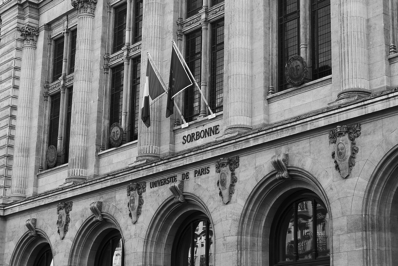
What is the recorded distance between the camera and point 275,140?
31.9m

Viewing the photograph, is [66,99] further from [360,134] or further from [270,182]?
[360,134]

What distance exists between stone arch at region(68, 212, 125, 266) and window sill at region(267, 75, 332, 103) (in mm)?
12298

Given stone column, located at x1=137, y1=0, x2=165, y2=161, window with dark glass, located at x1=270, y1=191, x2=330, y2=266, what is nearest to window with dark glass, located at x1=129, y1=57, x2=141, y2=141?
stone column, located at x1=137, y1=0, x2=165, y2=161

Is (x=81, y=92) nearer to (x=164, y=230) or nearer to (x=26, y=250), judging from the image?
(x=26, y=250)

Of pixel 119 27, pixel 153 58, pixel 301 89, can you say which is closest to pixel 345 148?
pixel 301 89

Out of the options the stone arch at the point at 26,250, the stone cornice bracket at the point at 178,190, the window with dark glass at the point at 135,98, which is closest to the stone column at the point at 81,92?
the window with dark glass at the point at 135,98

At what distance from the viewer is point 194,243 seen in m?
36.9

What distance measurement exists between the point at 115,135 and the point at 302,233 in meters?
13.2

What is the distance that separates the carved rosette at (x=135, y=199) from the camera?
38219 mm

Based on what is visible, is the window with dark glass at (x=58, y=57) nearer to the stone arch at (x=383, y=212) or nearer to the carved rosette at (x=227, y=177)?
the carved rosette at (x=227, y=177)

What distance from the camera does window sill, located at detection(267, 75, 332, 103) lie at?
103 feet

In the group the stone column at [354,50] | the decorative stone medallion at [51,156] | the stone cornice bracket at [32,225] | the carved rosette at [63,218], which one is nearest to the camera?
the stone column at [354,50]

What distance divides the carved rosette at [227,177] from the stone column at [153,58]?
5.12 metres

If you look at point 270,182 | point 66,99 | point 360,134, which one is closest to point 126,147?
point 66,99
